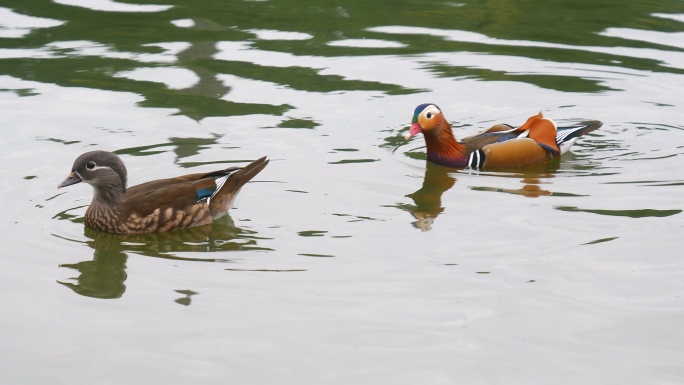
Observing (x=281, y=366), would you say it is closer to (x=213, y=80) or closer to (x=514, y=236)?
(x=514, y=236)

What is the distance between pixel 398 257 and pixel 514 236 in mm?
1023

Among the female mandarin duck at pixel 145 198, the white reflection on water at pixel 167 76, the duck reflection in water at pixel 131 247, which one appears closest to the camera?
the duck reflection in water at pixel 131 247

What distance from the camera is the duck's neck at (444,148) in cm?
1149

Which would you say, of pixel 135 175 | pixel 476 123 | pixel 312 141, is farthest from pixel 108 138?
pixel 476 123

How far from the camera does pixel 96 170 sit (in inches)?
382

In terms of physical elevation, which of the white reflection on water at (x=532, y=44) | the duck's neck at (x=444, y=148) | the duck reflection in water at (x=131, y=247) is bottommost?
the duck reflection in water at (x=131, y=247)

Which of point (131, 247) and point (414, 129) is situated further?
point (414, 129)

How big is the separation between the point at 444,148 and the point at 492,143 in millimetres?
453

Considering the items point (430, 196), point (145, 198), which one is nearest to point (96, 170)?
point (145, 198)

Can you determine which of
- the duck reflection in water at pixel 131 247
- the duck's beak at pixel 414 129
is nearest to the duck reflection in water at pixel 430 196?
the duck's beak at pixel 414 129

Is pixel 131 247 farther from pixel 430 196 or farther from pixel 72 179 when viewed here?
pixel 430 196

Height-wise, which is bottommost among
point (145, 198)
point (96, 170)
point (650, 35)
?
point (145, 198)

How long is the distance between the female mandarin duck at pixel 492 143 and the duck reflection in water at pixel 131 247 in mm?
2498

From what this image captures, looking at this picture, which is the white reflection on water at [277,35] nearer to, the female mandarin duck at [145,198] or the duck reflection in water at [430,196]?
the duck reflection in water at [430,196]
